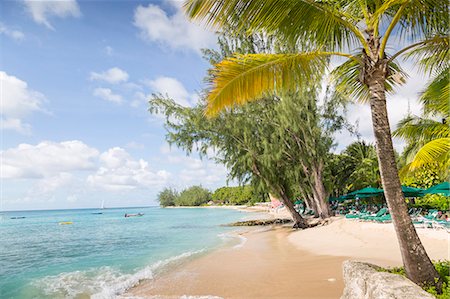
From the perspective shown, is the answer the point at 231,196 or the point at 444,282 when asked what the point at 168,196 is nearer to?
the point at 231,196

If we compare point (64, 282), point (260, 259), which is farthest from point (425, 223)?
point (64, 282)

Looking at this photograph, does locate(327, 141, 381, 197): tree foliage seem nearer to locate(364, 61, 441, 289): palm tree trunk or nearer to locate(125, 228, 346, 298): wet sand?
locate(125, 228, 346, 298): wet sand

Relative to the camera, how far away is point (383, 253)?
10312 mm

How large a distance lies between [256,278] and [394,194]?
221 inches

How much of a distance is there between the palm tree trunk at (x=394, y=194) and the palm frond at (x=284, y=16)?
666 millimetres

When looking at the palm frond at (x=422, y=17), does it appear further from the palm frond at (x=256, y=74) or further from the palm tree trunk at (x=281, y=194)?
the palm tree trunk at (x=281, y=194)

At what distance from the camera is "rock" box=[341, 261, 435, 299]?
11.7 feet

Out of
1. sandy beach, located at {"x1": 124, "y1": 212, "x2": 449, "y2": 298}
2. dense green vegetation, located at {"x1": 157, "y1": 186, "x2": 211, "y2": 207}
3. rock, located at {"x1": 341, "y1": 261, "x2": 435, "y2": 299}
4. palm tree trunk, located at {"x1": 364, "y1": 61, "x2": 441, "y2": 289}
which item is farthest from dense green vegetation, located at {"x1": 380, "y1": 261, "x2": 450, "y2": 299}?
dense green vegetation, located at {"x1": 157, "y1": 186, "x2": 211, "y2": 207}

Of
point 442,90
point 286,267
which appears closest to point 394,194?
point 442,90

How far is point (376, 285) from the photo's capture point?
4031 mm

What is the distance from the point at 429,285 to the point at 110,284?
9.40 metres

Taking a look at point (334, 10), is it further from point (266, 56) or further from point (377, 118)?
point (377, 118)

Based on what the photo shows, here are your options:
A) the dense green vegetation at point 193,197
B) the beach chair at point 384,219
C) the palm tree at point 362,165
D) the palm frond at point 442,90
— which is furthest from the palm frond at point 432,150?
the dense green vegetation at point 193,197

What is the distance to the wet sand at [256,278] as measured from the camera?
7348mm
